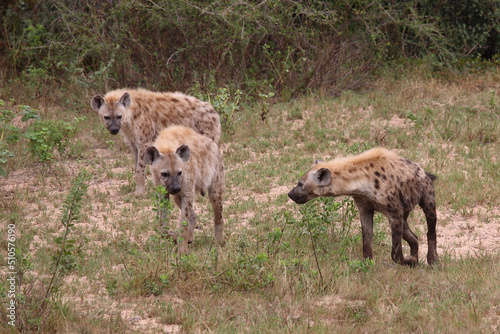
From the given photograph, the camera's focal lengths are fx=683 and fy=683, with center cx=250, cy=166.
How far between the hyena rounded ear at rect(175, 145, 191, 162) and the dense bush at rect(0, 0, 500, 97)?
14.0ft

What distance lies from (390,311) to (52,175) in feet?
15.3

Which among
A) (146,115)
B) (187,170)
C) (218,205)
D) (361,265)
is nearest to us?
(361,265)

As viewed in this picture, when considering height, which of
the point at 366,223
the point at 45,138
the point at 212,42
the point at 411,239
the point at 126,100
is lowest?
the point at 411,239

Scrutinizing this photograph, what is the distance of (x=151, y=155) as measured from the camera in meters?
5.39

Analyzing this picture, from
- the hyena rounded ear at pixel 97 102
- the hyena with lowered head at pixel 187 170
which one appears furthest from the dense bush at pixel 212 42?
the hyena with lowered head at pixel 187 170

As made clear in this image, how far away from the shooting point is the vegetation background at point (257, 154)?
4.46 m

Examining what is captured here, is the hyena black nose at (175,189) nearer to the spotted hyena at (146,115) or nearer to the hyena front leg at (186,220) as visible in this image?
the hyena front leg at (186,220)

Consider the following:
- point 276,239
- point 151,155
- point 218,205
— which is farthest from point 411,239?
point 151,155

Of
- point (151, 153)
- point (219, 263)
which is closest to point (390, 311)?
point (219, 263)

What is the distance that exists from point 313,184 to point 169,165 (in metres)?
1.15

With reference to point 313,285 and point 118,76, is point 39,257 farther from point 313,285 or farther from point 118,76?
point 118,76

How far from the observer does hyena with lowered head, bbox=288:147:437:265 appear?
5.04m

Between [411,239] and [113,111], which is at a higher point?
[113,111]

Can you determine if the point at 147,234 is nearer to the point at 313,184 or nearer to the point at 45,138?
the point at 313,184
